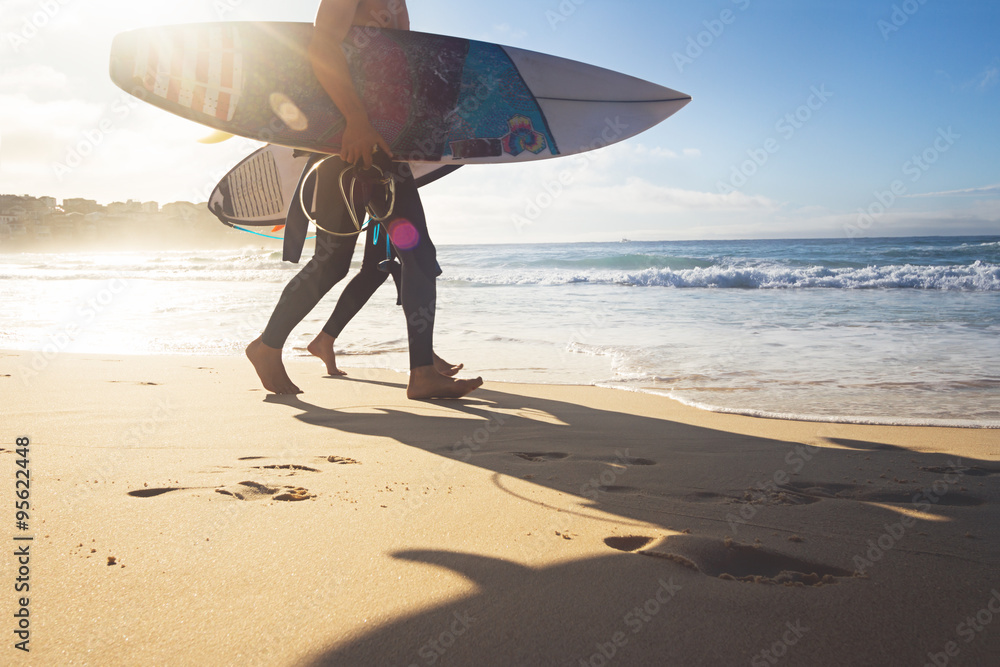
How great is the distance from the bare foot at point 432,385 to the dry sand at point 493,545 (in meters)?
0.59

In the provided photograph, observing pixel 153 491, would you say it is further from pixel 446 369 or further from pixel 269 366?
pixel 446 369

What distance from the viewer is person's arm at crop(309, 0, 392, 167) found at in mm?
2555

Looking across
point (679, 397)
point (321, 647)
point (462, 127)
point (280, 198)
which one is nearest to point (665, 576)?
point (321, 647)

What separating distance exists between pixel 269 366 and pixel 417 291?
782 millimetres

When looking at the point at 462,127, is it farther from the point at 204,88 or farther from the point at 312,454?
the point at 312,454

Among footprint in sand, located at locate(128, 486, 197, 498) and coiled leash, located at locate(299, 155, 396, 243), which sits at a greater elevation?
coiled leash, located at locate(299, 155, 396, 243)

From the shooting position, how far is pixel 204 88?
9.61 feet

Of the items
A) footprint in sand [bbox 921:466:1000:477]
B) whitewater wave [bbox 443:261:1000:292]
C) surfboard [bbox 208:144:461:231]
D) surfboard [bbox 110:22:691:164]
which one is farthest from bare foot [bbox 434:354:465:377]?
whitewater wave [bbox 443:261:1000:292]

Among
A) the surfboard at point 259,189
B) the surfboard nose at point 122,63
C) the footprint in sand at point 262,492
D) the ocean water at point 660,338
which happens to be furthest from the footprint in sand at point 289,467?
the surfboard at point 259,189

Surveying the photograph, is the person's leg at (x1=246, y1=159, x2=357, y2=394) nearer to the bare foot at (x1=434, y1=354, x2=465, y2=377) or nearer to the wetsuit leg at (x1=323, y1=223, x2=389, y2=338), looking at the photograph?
the wetsuit leg at (x1=323, y1=223, x2=389, y2=338)

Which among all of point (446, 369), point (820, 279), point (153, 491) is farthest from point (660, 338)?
point (820, 279)

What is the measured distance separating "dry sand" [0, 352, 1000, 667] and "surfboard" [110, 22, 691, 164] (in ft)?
4.98

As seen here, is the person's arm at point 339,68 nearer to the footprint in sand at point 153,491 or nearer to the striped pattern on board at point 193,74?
the striped pattern on board at point 193,74

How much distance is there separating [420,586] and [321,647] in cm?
19
